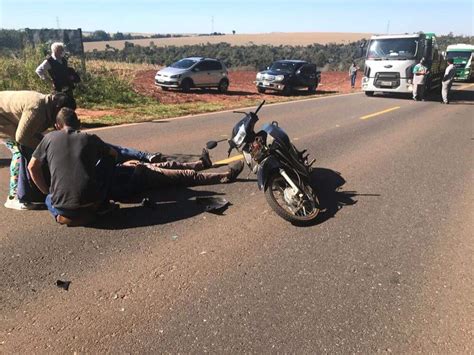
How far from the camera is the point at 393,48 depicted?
63.2ft

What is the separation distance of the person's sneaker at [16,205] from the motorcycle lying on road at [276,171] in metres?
2.23

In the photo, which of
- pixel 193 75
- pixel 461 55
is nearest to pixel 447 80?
pixel 193 75

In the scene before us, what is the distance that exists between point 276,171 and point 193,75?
16.7 m

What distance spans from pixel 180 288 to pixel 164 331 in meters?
0.55

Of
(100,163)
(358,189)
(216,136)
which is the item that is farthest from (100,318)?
(216,136)

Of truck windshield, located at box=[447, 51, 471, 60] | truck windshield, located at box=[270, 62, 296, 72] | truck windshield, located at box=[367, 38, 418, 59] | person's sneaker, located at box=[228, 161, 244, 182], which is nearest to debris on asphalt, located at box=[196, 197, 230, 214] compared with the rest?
person's sneaker, located at box=[228, 161, 244, 182]

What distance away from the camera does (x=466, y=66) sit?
3219 cm

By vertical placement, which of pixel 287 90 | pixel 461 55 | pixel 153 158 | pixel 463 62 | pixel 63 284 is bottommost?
pixel 287 90

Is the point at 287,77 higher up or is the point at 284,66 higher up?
the point at 284,66

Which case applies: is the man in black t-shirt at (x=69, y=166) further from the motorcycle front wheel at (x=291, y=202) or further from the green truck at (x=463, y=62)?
the green truck at (x=463, y=62)

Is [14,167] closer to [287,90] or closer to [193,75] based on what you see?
[193,75]

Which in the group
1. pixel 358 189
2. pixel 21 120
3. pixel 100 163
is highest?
pixel 21 120

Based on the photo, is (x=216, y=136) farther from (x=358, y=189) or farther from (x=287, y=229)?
(x=287, y=229)

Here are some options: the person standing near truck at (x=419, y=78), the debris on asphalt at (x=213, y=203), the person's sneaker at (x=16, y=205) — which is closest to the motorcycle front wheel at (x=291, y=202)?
the debris on asphalt at (x=213, y=203)
